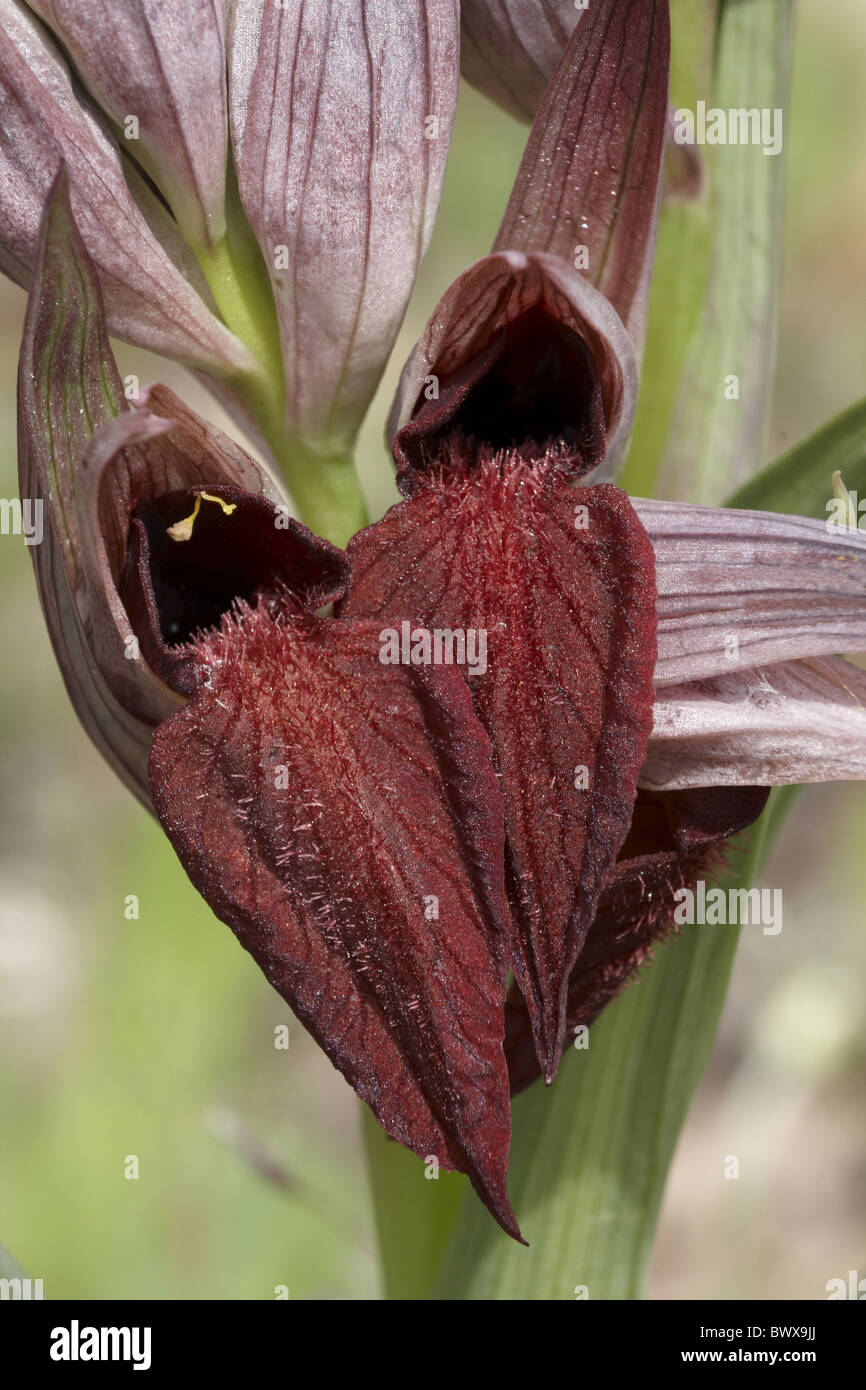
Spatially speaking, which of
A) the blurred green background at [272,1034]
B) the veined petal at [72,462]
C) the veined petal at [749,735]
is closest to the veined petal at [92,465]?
the veined petal at [72,462]

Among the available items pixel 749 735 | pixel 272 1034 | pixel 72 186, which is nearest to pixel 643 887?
pixel 749 735

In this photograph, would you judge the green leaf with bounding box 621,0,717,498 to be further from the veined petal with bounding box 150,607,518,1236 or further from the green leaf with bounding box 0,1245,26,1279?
the green leaf with bounding box 0,1245,26,1279

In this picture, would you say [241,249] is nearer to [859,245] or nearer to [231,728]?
[231,728]

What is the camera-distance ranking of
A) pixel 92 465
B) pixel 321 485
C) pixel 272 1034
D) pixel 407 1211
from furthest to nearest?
pixel 272 1034, pixel 407 1211, pixel 321 485, pixel 92 465

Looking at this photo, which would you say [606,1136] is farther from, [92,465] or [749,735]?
[92,465]

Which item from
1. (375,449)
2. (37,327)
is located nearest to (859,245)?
(375,449)

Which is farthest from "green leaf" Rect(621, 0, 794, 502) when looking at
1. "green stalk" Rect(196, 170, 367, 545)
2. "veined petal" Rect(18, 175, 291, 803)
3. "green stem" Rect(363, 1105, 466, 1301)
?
"green stem" Rect(363, 1105, 466, 1301)
